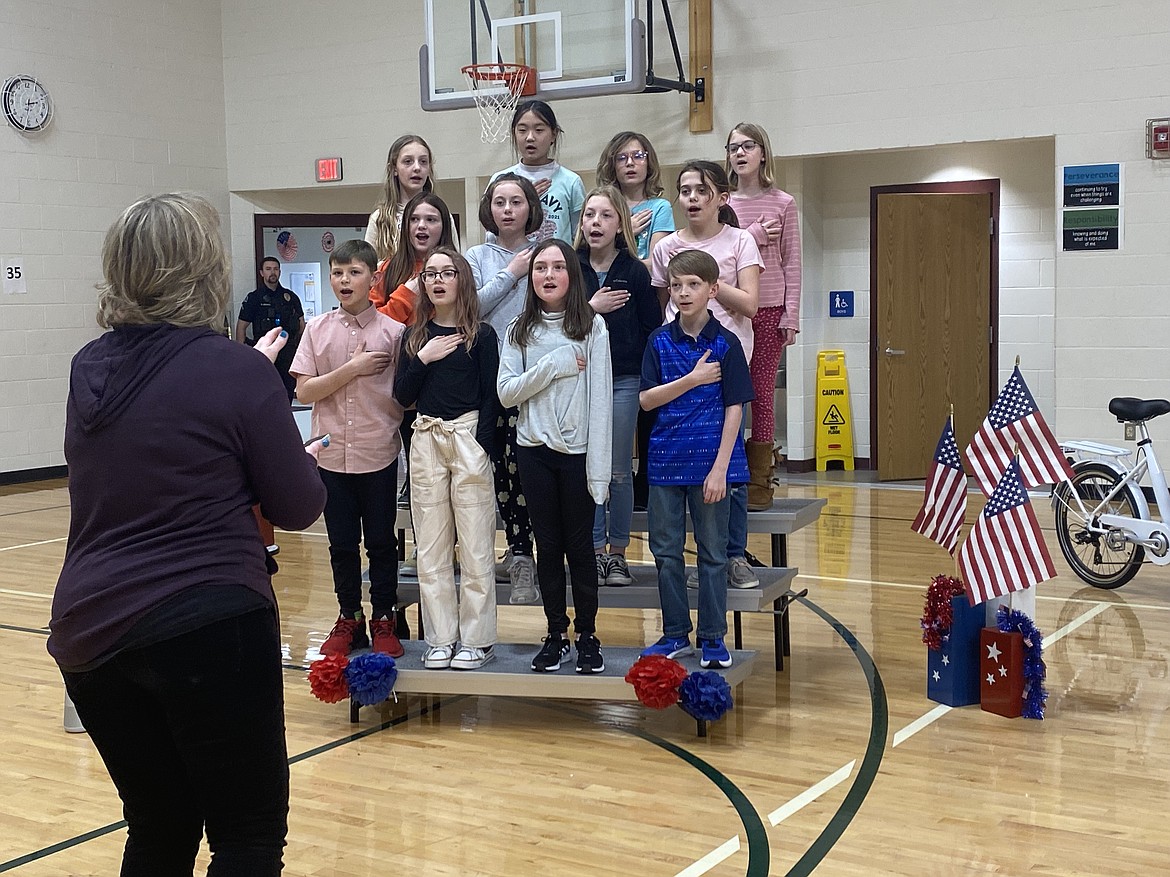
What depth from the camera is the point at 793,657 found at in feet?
15.4

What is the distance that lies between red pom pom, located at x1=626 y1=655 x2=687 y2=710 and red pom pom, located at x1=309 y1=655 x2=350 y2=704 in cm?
88

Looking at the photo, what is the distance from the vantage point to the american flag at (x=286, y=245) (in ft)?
37.9

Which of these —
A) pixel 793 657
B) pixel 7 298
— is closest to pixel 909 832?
pixel 793 657

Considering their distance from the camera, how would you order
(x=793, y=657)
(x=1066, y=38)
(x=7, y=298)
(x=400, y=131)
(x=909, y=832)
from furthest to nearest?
(x=400, y=131), (x=7, y=298), (x=1066, y=38), (x=793, y=657), (x=909, y=832)

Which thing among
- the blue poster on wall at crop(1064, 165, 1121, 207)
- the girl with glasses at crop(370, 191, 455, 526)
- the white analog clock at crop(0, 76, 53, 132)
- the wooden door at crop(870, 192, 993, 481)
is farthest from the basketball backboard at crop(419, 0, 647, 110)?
the girl with glasses at crop(370, 191, 455, 526)

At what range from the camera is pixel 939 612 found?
405cm

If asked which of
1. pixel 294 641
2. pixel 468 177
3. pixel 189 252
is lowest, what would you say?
pixel 294 641

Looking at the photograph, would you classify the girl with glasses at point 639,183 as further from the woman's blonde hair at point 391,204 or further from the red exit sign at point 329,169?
the red exit sign at point 329,169

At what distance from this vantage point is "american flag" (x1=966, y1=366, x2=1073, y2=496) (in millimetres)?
3988

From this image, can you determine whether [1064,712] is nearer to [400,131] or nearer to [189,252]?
[189,252]

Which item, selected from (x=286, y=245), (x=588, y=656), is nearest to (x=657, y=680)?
(x=588, y=656)

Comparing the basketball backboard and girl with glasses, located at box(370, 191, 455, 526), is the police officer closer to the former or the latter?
the basketball backboard

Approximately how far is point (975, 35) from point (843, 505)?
307cm

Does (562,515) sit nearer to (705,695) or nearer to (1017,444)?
(705,695)
